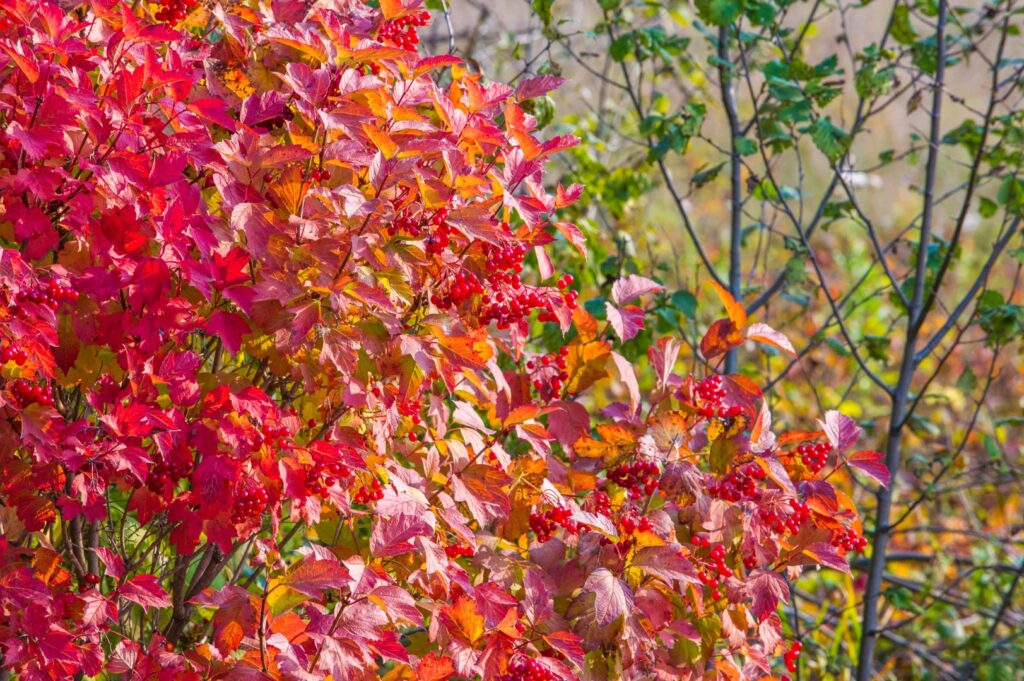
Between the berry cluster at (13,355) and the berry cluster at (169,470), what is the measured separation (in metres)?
0.26

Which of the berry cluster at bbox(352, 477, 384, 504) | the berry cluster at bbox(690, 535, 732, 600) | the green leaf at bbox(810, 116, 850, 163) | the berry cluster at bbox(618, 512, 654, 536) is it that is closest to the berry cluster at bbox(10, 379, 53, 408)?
the berry cluster at bbox(352, 477, 384, 504)

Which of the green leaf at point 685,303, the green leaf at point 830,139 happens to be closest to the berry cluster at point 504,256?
the green leaf at point 685,303

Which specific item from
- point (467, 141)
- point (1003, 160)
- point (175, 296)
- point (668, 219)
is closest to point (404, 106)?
point (467, 141)

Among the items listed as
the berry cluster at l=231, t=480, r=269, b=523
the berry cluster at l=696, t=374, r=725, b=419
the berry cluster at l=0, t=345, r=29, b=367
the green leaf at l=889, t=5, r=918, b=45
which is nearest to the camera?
the berry cluster at l=0, t=345, r=29, b=367

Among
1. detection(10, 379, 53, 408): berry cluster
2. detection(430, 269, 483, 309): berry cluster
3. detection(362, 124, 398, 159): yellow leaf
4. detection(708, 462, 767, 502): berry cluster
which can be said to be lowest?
detection(10, 379, 53, 408): berry cluster

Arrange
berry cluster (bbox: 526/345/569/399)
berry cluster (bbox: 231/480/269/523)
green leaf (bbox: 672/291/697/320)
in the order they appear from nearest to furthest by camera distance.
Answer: berry cluster (bbox: 231/480/269/523)
berry cluster (bbox: 526/345/569/399)
green leaf (bbox: 672/291/697/320)

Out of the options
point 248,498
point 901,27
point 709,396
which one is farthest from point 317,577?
point 901,27

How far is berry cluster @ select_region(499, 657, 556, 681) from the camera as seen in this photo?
1.62 meters

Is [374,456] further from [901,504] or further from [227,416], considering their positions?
[901,504]

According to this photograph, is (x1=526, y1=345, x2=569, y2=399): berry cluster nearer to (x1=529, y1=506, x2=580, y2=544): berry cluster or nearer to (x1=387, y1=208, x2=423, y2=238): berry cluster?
(x1=529, y1=506, x2=580, y2=544): berry cluster

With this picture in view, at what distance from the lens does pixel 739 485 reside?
193 cm

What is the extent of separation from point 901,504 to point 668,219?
9.97 ft

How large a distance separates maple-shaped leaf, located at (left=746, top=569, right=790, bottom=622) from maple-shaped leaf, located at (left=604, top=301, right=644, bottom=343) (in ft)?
1.59

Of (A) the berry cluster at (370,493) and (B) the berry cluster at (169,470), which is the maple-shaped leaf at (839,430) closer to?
(A) the berry cluster at (370,493)
